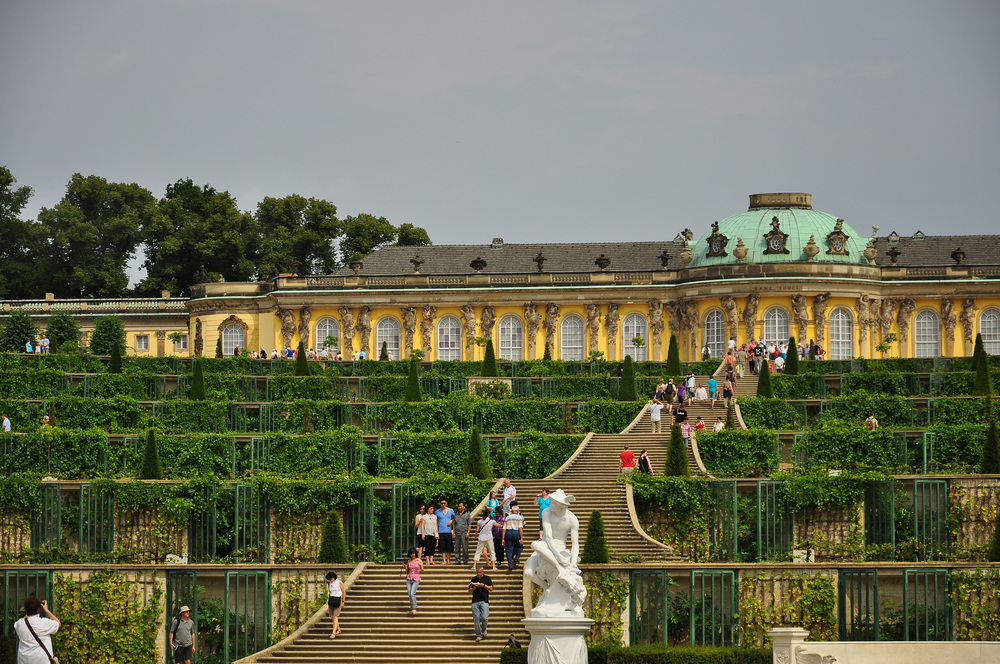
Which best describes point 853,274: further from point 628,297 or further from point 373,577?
point 373,577

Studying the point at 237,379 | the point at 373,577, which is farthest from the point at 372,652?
the point at 237,379

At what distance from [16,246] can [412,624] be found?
61088 mm

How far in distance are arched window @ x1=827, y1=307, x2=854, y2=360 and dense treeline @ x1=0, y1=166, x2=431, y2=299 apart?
25147 millimetres

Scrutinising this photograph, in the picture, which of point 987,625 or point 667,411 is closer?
point 987,625

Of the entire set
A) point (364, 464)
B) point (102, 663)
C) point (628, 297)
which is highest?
point (628, 297)

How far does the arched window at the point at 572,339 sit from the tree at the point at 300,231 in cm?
1685

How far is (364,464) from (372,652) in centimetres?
1401

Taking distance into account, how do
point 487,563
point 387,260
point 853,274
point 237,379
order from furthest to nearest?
1. point 387,260
2. point 853,274
3. point 237,379
4. point 487,563

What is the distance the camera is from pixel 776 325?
241ft

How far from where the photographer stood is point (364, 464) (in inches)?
1757

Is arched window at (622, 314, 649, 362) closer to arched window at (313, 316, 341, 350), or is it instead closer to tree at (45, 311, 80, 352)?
arched window at (313, 316, 341, 350)

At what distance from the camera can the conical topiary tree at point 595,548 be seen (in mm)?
32656

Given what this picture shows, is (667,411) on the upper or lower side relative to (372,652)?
upper

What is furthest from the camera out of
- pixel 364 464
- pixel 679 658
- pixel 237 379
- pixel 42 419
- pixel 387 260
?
pixel 387 260
